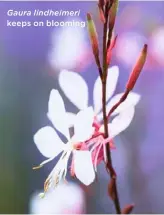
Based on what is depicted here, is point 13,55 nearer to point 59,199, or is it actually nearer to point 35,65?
point 35,65

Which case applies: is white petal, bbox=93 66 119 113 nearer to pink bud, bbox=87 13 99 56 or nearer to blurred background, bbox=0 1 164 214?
blurred background, bbox=0 1 164 214

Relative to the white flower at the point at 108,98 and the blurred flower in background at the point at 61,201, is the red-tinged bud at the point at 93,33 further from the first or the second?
the blurred flower in background at the point at 61,201

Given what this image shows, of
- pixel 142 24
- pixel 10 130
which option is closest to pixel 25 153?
pixel 10 130

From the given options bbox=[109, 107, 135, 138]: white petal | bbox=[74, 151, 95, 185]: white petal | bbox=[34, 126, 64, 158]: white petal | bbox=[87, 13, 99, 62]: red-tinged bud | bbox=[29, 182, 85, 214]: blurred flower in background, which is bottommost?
bbox=[29, 182, 85, 214]: blurred flower in background

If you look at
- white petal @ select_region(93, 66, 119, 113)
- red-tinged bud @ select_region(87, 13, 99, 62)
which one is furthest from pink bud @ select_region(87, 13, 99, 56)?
white petal @ select_region(93, 66, 119, 113)

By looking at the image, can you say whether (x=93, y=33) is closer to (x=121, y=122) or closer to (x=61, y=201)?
(x=121, y=122)
